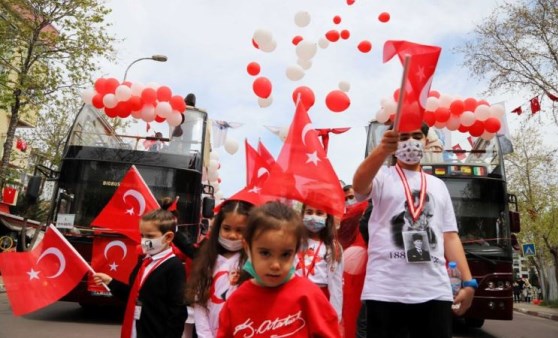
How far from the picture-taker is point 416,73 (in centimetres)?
282

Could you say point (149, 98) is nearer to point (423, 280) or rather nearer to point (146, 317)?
point (146, 317)

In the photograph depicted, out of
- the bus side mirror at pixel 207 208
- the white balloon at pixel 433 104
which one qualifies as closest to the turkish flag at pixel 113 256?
the bus side mirror at pixel 207 208

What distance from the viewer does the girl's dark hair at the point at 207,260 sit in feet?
11.2

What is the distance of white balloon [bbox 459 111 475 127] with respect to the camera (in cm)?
908

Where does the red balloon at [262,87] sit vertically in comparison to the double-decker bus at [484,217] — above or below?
above

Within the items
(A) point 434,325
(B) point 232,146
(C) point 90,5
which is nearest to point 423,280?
(A) point 434,325

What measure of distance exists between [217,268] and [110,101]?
6.37 metres

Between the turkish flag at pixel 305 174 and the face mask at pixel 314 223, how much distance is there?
8 centimetres

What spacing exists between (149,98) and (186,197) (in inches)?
72.8

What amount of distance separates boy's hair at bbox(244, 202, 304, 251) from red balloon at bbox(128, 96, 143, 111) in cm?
717

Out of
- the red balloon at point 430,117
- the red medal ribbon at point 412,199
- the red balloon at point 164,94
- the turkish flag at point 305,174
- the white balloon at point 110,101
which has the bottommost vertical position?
the red medal ribbon at point 412,199

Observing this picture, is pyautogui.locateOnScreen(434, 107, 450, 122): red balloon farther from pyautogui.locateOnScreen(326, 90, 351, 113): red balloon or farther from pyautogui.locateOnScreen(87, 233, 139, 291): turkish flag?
pyautogui.locateOnScreen(87, 233, 139, 291): turkish flag

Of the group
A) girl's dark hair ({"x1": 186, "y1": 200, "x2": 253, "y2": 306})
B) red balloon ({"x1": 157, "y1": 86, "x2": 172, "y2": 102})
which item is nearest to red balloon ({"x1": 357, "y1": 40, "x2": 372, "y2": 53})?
red balloon ({"x1": 157, "y1": 86, "x2": 172, "y2": 102})

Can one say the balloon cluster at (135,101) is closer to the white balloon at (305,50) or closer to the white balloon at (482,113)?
the white balloon at (305,50)
